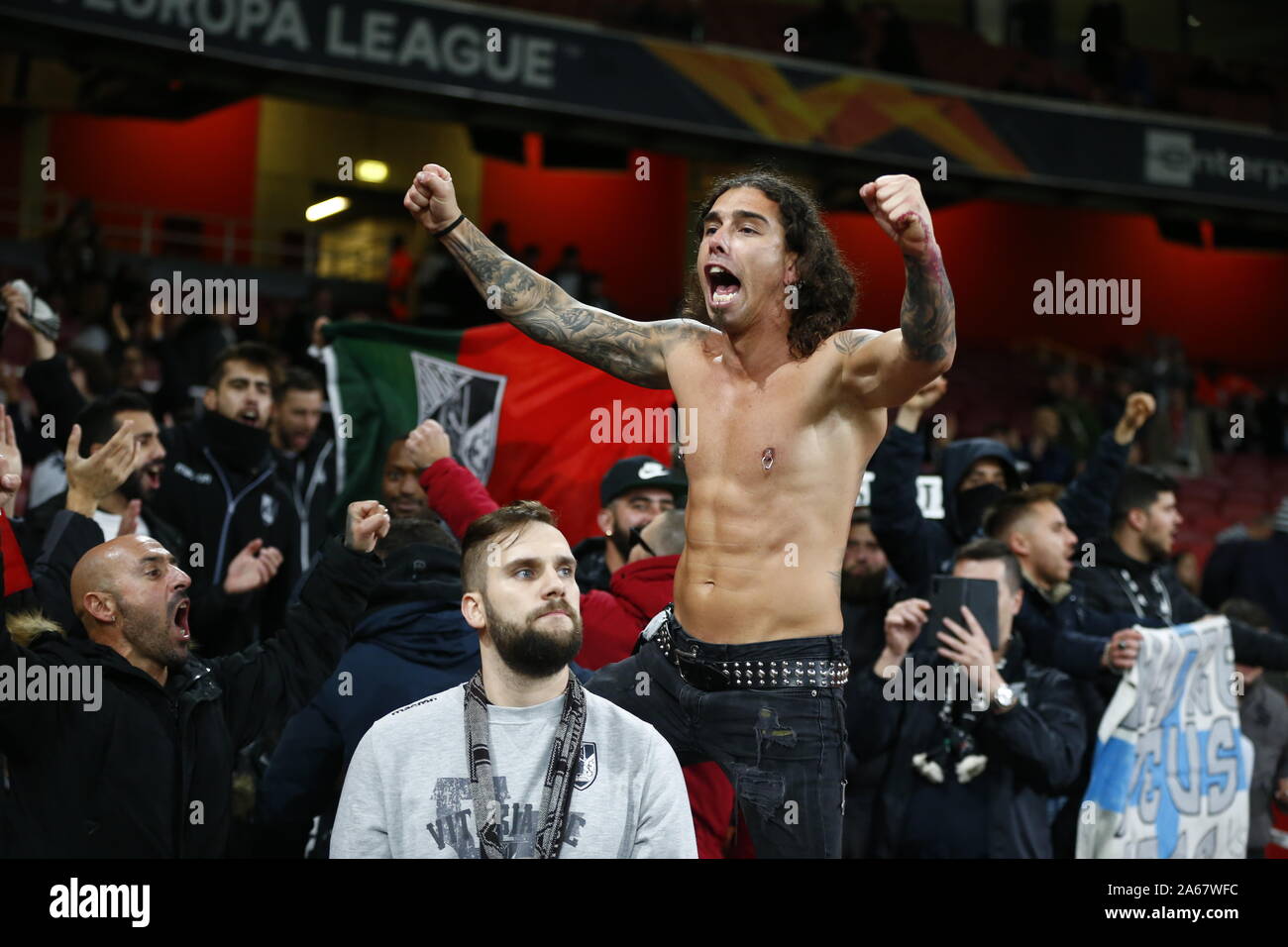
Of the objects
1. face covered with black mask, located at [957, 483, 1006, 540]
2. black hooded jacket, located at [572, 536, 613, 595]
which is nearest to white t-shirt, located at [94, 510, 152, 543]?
black hooded jacket, located at [572, 536, 613, 595]

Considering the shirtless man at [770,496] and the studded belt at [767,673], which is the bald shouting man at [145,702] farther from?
the studded belt at [767,673]

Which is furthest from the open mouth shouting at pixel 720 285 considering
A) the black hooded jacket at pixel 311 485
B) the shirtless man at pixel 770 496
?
the black hooded jacket at pixel 311 485

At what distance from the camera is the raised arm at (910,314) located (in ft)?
9.67

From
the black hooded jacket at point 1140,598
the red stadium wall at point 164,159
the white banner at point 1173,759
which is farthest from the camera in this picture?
the red stadium wall at point 164,159

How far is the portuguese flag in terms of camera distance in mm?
5871

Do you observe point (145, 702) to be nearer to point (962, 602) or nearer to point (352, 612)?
point (352, 612)

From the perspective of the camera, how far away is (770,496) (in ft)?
11.0

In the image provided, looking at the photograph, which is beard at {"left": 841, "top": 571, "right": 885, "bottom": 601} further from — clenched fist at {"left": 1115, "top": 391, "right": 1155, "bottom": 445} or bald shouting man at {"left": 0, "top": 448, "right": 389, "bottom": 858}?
bald shouting man at {"left": 0, "top": 448, "right": 389, "bottom": 858}

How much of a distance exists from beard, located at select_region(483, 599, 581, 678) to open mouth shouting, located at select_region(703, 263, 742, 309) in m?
0.86

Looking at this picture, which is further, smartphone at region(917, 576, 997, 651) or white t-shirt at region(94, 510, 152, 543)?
white t-shirt at region(94, 510, 152, 543)

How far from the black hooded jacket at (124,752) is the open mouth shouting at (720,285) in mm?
1190

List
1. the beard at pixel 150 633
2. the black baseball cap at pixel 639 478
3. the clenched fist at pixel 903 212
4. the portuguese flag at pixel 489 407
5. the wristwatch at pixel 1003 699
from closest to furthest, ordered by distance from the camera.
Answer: the clenched fist at pixel 903 212 → the beard at pixel 150 633 → the wristwatch at pixel 1003 699 → the black baseball cap at pixel 639 478 → the portuguese flag at pixel 489 407

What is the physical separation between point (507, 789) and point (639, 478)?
2.05m

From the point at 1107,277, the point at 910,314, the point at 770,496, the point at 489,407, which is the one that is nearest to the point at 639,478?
the point at 489,407
